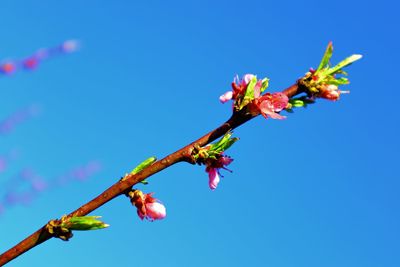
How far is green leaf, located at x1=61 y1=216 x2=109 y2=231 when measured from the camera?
146cm

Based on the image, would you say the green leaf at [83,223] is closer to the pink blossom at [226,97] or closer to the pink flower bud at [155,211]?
the pink flower bud at [155,211]

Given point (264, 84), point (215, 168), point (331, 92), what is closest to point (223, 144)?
point (215, 168)

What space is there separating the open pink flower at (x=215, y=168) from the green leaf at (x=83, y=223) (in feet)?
1.82

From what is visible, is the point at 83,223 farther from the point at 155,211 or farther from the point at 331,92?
the point at 331,92

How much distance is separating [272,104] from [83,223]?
2.60ft

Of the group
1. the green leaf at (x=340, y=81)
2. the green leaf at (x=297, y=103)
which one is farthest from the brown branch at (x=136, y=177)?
the green leaf at (x=340, y=81)

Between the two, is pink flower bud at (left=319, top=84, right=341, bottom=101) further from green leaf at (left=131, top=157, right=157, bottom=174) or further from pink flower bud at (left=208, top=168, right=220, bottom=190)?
green leaf at (left=131, top=157, right=157, bottom=174)

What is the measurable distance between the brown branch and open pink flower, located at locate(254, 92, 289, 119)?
0.06 metres

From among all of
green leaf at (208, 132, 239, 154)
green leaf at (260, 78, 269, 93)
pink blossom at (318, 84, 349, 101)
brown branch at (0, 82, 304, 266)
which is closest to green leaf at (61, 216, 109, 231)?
brown branch at (0, 82, 304, 266)

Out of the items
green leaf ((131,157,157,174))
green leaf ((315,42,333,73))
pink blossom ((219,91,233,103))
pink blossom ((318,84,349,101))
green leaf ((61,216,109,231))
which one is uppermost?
pink blossom ((219,91,233,103))

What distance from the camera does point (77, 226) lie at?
1.51 meters

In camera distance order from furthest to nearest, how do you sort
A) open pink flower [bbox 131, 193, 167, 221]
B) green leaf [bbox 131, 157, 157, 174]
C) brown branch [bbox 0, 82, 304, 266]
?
open pink flower [bbox 131, 193, 167, 221] → green leaf [bbox 131, 157, 157, 174] → brown branch [bbox 0, 82, 304, 266]

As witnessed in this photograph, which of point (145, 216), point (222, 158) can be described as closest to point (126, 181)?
point (145, 216)

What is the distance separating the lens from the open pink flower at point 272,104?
1766 millimetres
